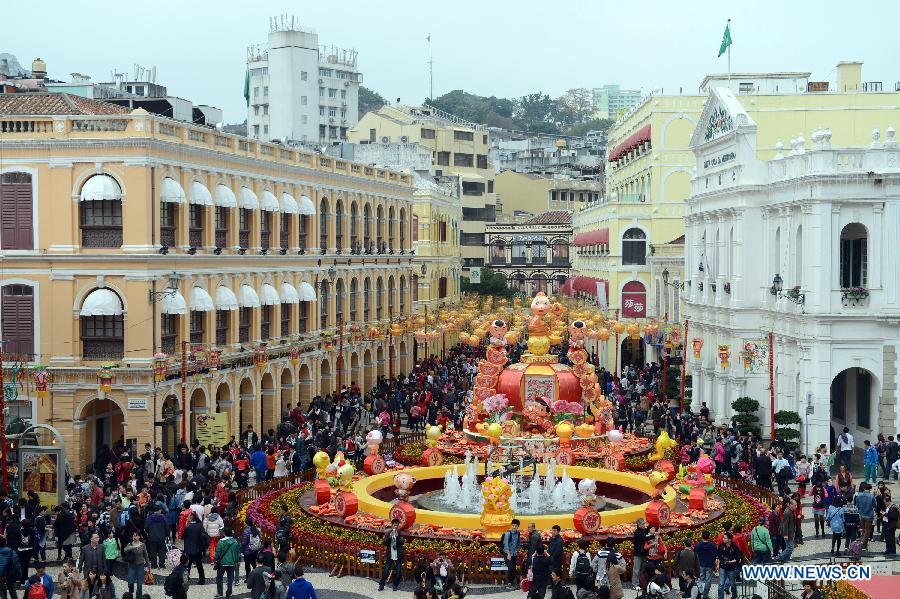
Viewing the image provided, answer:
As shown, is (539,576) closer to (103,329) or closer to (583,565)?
(583,565)

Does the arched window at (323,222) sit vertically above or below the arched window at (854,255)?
above

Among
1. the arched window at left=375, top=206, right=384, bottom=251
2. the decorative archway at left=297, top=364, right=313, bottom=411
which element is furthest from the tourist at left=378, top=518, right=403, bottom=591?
A: the arched window at left=375, top=206, right=384, bottom=251

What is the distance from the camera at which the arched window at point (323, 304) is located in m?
57.5

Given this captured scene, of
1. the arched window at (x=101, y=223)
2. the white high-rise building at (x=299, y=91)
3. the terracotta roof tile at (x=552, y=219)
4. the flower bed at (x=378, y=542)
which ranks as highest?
the white high-rise building at (x=299, y=91)

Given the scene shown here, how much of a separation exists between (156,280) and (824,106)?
33.2 meters

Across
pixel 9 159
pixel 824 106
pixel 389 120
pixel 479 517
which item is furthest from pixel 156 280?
pixel 389 120

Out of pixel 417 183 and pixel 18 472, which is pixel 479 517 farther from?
pixel 417 183

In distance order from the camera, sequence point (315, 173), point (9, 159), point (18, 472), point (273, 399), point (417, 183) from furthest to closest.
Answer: point (417, 183)
point (315, 173)
point (273, 399)
point (9, 159)
point (18, 472)

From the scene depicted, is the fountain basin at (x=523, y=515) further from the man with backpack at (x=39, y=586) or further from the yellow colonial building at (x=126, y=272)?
the man with backpack at (x=39, y=586)

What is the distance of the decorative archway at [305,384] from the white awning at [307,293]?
2.92 m

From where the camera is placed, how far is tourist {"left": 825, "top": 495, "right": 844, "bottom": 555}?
28.0m

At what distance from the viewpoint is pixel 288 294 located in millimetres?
51656

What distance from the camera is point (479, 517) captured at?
28.4m

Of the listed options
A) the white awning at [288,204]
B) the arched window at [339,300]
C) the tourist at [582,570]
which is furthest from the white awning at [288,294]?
the tourist at [582,570]
